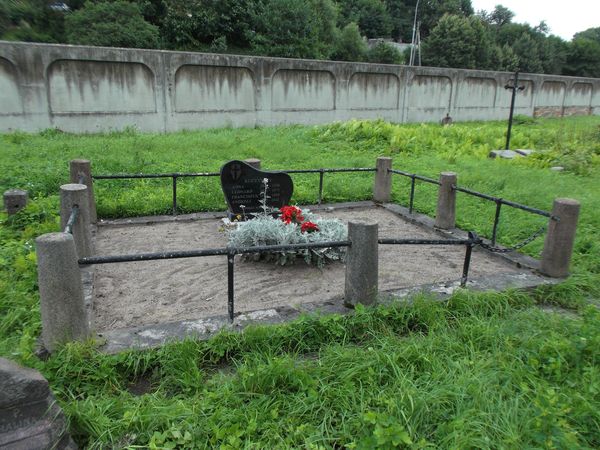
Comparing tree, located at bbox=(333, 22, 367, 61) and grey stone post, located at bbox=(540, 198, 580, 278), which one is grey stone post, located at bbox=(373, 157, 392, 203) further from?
tree, located at bbox=(333, 22, 367, 61)

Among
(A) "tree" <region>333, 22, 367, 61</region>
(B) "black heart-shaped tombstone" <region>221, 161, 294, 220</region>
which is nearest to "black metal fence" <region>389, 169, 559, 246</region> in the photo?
(B) "black heart-shaped tombstone" <region>221, 161, 294, 220</region>

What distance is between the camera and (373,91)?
19.6 meters

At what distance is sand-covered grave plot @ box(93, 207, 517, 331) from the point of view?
408cm

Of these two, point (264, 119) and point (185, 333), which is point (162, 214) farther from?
point (264, 119)

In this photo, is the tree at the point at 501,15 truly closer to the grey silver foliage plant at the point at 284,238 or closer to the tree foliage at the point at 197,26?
the tree foliage at the point at 197,26

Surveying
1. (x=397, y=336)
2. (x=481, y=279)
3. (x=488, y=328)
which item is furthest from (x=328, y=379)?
(x=481, y=279)

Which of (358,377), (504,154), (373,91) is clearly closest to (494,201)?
(358,377)

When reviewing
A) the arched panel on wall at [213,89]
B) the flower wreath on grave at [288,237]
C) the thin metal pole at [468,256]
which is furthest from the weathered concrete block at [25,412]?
the arched panel on wall at [213,89]

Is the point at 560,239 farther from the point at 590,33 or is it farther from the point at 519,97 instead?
the point at 590,33

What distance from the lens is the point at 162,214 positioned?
7.01 meters

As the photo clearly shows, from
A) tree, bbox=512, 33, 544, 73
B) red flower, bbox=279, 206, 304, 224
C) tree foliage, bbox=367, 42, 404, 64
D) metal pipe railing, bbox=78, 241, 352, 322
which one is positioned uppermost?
tree, bbox=512, 33, 544, 73

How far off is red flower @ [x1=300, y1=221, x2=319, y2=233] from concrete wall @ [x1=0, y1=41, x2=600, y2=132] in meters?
11.3

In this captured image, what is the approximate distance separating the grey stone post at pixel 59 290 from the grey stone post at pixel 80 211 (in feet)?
5.14

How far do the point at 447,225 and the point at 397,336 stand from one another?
131 inches
